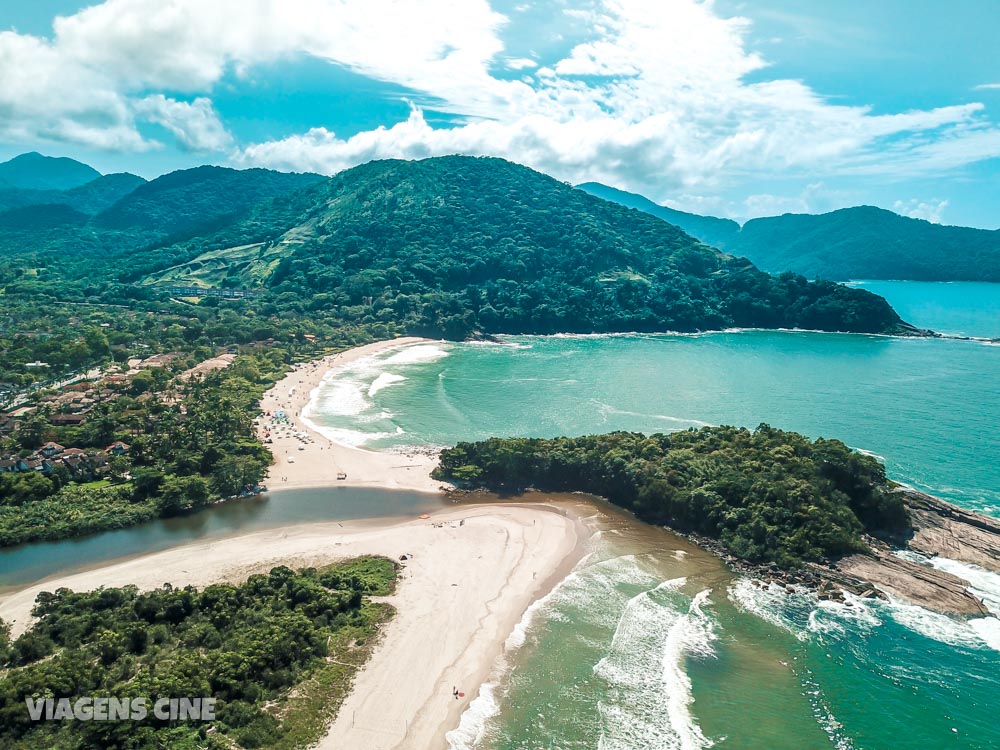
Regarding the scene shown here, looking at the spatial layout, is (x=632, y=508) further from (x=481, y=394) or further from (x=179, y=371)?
(x=179, y=371)

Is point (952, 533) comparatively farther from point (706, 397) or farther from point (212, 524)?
point (212, 524)

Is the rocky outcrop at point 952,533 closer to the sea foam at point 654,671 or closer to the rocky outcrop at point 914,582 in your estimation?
the rocky outcrop at point 914,582

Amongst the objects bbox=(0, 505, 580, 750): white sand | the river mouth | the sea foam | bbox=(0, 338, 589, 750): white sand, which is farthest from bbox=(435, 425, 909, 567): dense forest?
the sea foam

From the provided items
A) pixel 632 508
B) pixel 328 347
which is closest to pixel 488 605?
pixel 632 508

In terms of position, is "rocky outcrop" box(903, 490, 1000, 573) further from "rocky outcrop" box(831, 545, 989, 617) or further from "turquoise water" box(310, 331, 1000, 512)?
"turquoise water" box(310, 331, 1000, 512)

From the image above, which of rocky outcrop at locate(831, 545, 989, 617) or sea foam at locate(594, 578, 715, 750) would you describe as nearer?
sea foam at locate(594, 578, 715, 750)

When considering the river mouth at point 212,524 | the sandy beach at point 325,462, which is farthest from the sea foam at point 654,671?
the sandy beach at point 325,462

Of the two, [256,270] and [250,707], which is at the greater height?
[256,270]

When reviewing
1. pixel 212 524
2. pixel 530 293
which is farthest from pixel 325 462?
pixel 530 293
